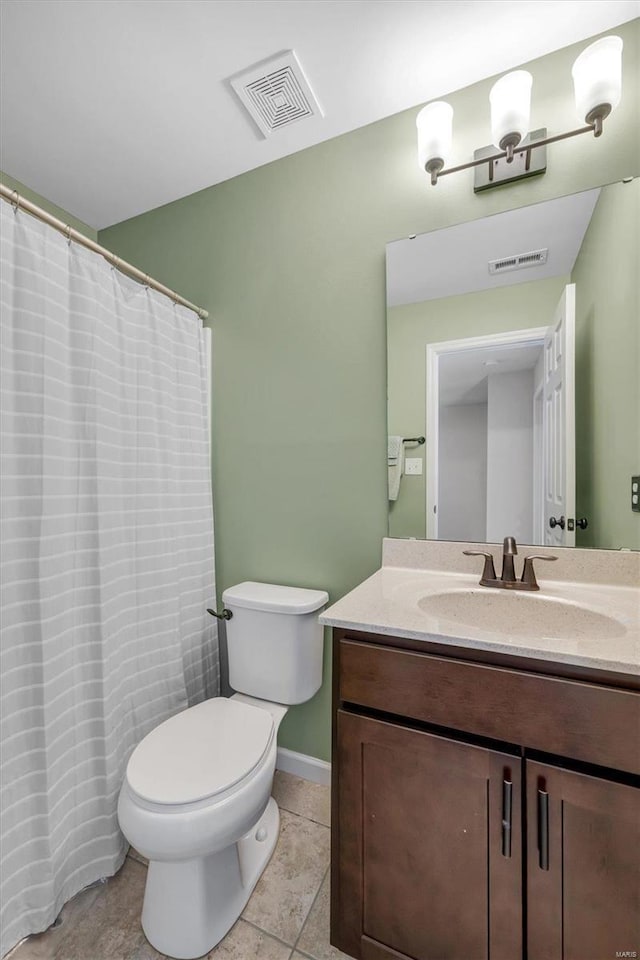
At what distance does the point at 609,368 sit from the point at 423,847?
1290 millimetres

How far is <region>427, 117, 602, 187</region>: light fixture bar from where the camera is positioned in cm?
108

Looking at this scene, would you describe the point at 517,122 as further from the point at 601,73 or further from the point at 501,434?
the point at 501,434

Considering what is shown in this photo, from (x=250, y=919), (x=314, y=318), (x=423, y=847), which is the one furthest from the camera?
(x=314, y=318)

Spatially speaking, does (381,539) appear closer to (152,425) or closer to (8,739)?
(152,425)

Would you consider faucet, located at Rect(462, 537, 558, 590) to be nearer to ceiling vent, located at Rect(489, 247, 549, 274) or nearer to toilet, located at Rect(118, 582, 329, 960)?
toilet, located at Rect(118, 582, 329, 960)

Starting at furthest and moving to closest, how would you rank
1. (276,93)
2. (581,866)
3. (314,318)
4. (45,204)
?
1. (45,204)
2. (314,318)
3. (276,93)
4. (581,866)

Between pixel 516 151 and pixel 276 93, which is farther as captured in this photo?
pixel 276 93

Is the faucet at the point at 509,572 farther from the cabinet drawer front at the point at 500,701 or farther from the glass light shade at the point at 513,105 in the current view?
the glass light shade at the point at 513,105

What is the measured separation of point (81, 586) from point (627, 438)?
1.63 metres

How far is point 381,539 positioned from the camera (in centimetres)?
143

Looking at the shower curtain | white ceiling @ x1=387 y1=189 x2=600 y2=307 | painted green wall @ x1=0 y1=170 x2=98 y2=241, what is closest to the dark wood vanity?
the shower curtain

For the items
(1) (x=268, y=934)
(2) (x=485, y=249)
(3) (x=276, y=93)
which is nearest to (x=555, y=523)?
(2) (x=485, y=249)

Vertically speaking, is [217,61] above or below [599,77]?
above

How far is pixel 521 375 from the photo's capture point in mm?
1258
